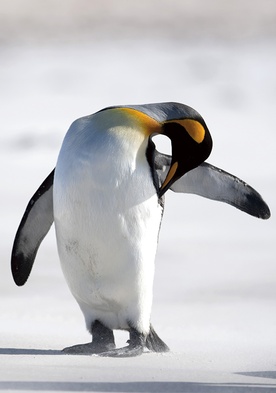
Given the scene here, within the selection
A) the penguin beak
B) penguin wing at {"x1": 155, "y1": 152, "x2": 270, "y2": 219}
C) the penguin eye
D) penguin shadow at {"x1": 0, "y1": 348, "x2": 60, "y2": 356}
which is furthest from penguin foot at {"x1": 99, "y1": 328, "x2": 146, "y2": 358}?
the penguin eye

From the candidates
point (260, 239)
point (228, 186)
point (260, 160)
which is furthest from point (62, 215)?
point (260, 160)

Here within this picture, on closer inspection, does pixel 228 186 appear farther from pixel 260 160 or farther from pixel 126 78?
pixel 126 78

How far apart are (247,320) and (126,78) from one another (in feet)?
70.2

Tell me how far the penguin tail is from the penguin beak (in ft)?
1.77

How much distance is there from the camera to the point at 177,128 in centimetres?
561

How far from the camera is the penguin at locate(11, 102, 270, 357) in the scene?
5.49 metres

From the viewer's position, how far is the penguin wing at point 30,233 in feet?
19.6

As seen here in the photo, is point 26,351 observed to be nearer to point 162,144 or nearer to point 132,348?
point 132,348

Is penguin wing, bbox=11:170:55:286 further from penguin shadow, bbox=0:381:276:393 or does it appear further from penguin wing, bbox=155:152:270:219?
penguin shadow, bbox=0:381:276:393

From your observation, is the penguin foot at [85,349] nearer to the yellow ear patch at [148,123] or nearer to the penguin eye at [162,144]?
the yellow ear patch at [148,123]

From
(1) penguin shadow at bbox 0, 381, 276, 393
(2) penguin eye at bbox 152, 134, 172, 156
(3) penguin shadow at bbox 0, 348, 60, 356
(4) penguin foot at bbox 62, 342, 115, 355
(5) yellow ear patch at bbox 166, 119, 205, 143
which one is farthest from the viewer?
(2) penguin eye at bbox 152, 134, 172, 156

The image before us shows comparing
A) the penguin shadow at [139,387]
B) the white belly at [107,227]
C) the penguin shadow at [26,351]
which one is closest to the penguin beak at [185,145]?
the white belly at [107,227]

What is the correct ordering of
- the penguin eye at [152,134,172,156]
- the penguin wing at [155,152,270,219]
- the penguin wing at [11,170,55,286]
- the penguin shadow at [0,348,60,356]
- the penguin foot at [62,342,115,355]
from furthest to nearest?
the penguin eye at [152,134,172,156], the penguin wing at [155,152,270,219], the penguin wing at [11,170,55,286], the penguin foot at [62,342,115,355], the penguin shadow at [0,348,60,356]

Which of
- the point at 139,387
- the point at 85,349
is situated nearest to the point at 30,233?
the point at 85,349
